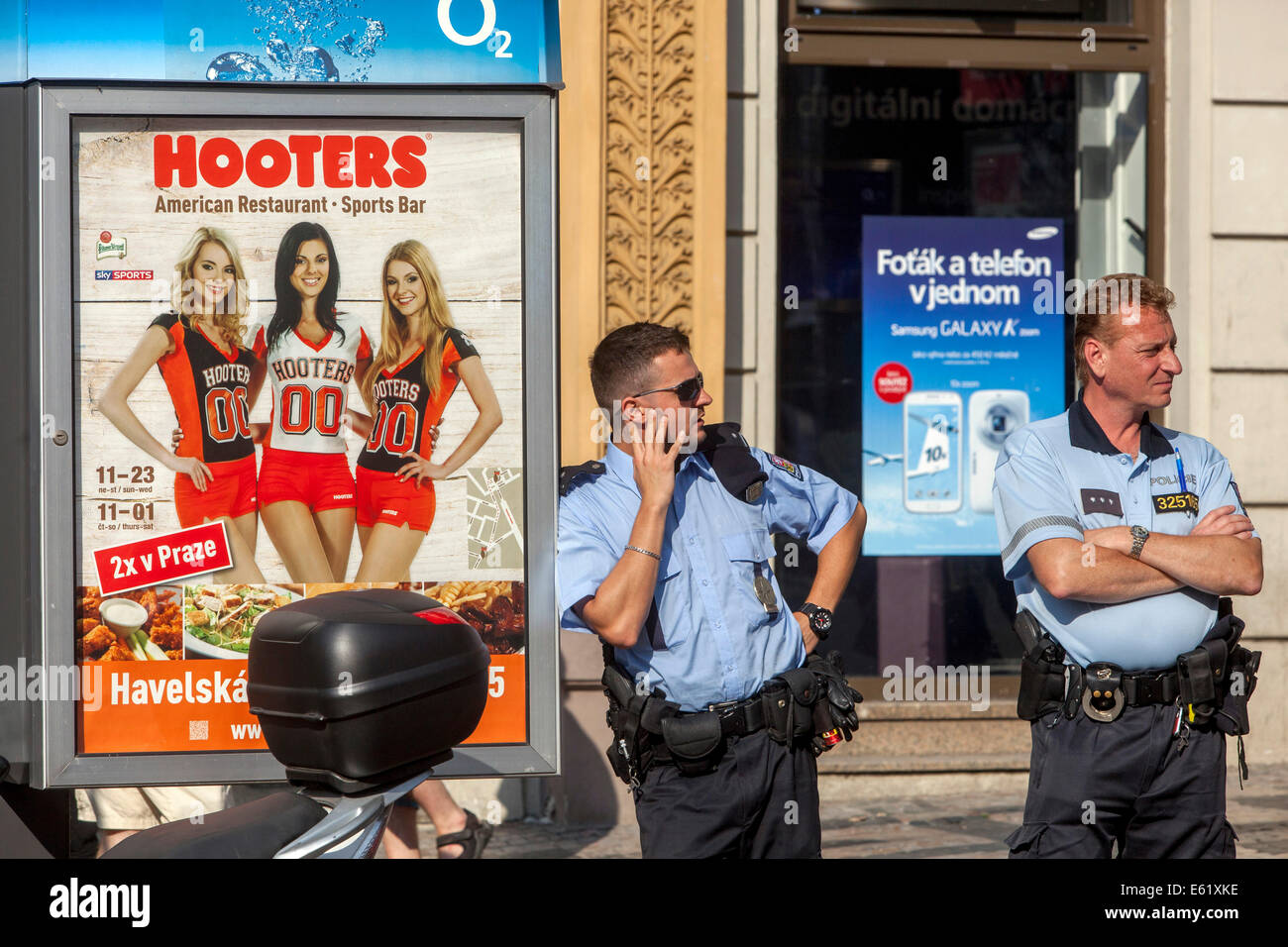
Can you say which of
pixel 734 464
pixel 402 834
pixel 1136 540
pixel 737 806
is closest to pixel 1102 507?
pixel 1136 540

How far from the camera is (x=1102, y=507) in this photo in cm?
372

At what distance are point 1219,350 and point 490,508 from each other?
5193 millimetres

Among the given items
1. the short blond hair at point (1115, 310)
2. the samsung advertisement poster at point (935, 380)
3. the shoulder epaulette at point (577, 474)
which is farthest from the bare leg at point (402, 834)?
the samsung advertisement poster at point (935, 380)

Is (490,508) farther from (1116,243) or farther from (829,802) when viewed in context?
(1116,243)

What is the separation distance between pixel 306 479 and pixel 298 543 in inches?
6.4

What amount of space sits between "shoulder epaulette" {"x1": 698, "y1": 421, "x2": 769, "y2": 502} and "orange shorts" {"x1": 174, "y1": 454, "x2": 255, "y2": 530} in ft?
3.87

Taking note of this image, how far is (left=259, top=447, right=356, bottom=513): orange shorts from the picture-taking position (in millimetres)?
3342

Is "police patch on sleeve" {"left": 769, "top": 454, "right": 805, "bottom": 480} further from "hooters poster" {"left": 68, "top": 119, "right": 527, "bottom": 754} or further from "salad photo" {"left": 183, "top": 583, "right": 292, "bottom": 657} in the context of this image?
"salad photo" {"left": 183, "top": 583, "right": 292, "bottom": 657}

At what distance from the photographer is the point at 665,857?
327cm

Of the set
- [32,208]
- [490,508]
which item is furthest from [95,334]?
[490,508]

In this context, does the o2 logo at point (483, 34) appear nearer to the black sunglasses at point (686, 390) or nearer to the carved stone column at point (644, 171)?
the black sunglasses at point (686, 390)

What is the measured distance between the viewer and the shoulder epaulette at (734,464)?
350 centimetres
